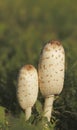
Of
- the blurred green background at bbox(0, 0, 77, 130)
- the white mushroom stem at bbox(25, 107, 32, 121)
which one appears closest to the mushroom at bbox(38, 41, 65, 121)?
the white mushroom stem at bbox(25, 107, 32, 121)

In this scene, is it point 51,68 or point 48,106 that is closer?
point 51,68

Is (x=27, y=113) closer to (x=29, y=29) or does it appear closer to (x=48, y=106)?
(x=48, y=106)

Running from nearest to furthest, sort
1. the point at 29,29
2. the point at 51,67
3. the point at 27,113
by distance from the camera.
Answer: the point at 51,67
the point at 27,113
the point at 29,29

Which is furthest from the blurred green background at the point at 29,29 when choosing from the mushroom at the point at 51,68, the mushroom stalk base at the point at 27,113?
the mushroom at the point at 51,68

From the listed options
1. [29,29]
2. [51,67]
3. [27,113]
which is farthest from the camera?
[29,29]

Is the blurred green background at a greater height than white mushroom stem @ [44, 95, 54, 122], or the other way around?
the blurred green background

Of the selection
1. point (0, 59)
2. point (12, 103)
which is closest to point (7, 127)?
point (12, 103)

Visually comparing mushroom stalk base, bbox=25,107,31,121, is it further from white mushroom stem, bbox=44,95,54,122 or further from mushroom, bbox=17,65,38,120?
white mushroom stem, bbox=44,95,54,122

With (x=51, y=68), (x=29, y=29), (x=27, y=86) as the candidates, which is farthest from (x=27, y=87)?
(x=29, y=29)
